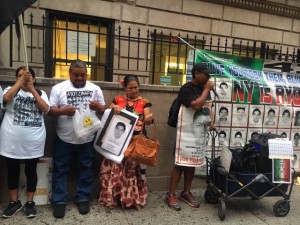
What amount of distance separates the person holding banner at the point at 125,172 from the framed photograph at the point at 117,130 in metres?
0.12

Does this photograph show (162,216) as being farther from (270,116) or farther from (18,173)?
(270,116)

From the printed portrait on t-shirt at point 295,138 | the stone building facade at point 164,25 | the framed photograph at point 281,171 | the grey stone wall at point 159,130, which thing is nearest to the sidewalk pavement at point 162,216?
the grey stone wall at point 159,130

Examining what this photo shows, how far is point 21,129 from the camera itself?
3609 millimetres

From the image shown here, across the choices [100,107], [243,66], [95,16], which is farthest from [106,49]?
[100,107]

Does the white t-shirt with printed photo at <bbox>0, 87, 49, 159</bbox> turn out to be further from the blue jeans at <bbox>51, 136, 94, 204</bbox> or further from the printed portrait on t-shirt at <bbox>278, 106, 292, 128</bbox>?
the printed portrait on t-shirt at <bbox>278, 106, 292, 128</bbox>

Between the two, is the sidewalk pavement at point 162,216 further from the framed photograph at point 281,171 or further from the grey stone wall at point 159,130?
the framed photograph at point 281,171

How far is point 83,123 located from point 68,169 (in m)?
0.69

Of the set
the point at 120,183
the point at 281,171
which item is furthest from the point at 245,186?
the point at 120,183

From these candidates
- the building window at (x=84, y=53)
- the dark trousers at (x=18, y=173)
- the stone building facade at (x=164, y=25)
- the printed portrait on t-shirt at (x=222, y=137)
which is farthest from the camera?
the building window at (x=84, y=53)

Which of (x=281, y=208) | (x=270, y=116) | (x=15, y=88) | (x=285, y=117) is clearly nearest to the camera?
(x=15, y=88)

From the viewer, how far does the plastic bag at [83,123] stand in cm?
380

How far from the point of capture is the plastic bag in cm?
380

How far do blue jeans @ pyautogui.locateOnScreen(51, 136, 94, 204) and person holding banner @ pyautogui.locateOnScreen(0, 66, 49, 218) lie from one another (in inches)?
11.3

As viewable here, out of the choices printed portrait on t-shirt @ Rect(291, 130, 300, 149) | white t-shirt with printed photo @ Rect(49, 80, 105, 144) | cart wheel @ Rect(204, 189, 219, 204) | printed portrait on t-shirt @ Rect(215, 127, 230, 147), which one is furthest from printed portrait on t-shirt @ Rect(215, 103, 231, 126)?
white t-shirt with printed photo @ Rect(49, 80, 105, 144)
